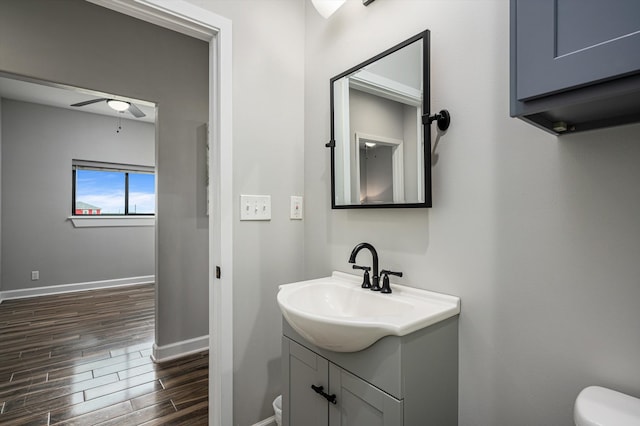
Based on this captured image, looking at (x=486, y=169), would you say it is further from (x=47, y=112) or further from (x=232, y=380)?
(x=47, y=112)

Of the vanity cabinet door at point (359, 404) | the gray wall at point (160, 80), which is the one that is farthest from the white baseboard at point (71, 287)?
the vanity cabinet door at point (359, 404)

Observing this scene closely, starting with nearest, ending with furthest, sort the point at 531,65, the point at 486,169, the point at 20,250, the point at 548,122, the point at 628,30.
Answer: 1. the point at 628,30
2. the point at 531,65
3. the point at 548,122
4. the point at 486,169
5. the point at 20,250

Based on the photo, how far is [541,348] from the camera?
0.88 m

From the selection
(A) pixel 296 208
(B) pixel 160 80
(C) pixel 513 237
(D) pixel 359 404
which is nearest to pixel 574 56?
(C) pixel 513 237

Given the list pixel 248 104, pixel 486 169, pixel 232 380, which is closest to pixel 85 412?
pixel 232 380

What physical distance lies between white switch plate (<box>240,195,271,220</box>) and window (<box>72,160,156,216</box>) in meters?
4.49

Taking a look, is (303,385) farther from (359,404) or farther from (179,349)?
(179,349)

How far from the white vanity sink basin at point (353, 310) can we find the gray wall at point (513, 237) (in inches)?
3.2

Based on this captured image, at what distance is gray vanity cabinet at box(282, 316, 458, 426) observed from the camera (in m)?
0.87

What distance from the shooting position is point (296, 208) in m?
1.75

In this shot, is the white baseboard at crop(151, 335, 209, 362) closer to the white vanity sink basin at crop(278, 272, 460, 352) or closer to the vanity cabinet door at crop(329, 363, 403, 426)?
the white vanity sink basin at crop(278, 272, 460, 352)

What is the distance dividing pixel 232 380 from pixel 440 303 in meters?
1.07

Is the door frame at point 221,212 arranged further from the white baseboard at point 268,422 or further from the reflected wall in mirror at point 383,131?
the reflected wall in mirror at point 383,131

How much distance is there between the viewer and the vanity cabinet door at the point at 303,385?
1.10 m
